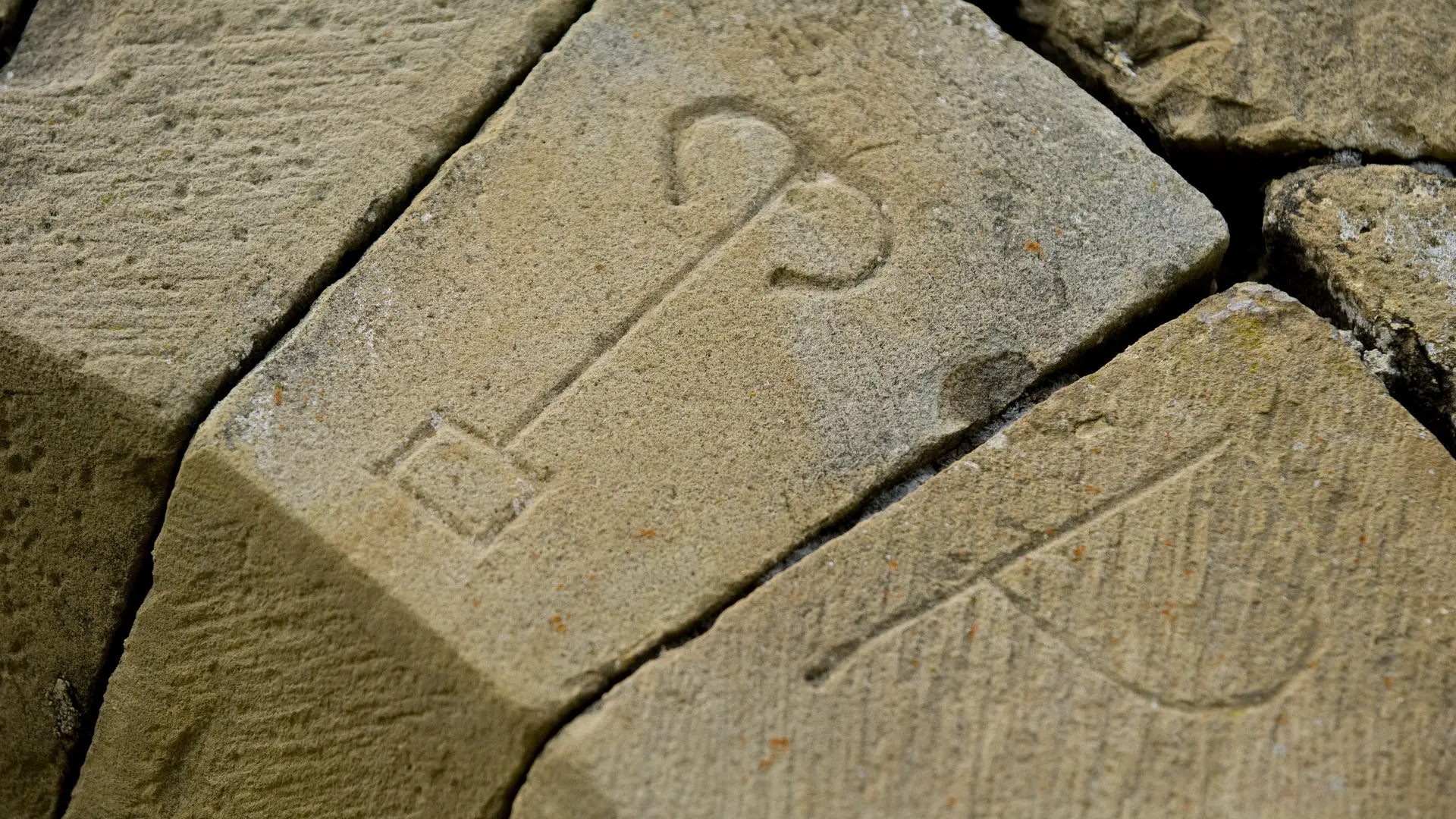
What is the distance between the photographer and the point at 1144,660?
1198mm

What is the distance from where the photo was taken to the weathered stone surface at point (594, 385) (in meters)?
1.24

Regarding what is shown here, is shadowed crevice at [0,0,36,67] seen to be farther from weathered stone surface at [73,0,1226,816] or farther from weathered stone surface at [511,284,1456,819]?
weathered stone surface at [511,284,1456,819]

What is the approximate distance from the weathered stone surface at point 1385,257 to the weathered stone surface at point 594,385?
152 millimetres

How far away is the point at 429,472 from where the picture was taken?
Result: 1.30 metres

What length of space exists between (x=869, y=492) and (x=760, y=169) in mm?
473

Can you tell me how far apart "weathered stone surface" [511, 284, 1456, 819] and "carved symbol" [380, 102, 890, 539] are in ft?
0.92

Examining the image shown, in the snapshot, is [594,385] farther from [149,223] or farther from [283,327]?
[149,223]

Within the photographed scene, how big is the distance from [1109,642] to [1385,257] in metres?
0.68

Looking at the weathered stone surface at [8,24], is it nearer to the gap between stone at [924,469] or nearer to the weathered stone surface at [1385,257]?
the gap between stone at [924,469]

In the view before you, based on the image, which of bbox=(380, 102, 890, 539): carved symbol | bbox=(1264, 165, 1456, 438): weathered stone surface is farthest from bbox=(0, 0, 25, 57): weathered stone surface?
bbox=(1264, 165, 1456, 438): weathered stone surface

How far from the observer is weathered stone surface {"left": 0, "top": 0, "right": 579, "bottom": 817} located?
142 cm

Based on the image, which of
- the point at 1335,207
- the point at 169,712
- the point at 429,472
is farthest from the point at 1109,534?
the point at 169,712

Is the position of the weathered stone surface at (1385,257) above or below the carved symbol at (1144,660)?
above

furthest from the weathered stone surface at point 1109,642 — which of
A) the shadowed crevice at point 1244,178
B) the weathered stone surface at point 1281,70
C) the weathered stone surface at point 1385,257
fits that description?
the weathered stone surface at point 1281,70
